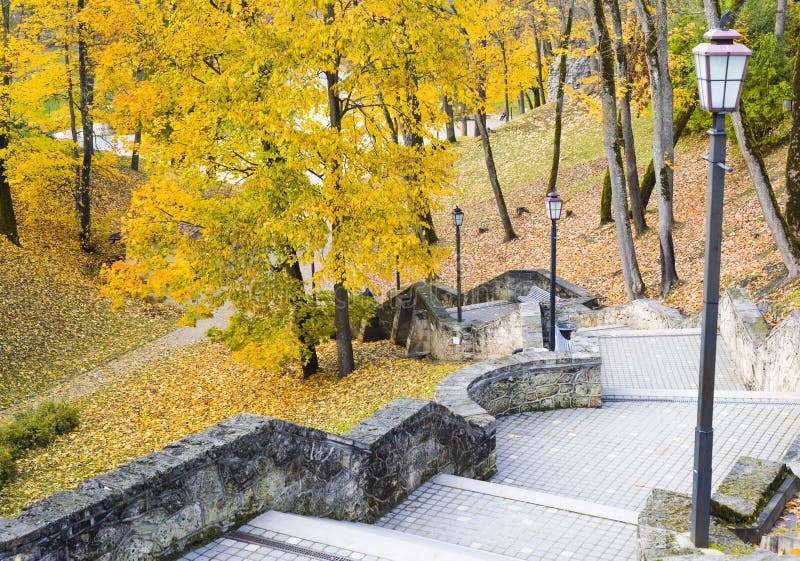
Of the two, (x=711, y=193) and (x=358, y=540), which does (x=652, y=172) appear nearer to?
(x=711, y=193)

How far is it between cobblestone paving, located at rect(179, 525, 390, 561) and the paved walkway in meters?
0.01

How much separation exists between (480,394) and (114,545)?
20.4 ft

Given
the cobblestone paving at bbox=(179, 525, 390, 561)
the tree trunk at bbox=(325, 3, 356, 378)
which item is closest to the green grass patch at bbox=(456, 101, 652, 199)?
the tree trunk at bbox=(325, 3, 356, 378)

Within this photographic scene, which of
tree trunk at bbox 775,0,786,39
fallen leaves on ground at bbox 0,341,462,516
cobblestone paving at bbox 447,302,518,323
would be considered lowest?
fallen leaves on ground at bbox 0,341,462,516

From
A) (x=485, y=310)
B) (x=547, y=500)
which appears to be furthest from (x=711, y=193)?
(x=485, y=310)

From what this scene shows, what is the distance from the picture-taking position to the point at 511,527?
7258 millimetres

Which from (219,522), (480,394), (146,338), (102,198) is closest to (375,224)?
(480,394)

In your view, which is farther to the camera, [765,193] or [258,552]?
[765,193]

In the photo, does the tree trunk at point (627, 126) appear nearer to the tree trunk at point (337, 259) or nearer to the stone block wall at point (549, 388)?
the tree trunk at point (337, 259)

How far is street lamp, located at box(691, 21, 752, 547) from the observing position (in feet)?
17.2

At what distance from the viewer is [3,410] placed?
17.9 m

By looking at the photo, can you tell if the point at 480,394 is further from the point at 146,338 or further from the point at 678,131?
the point at 678,131

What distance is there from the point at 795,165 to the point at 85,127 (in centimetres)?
2213

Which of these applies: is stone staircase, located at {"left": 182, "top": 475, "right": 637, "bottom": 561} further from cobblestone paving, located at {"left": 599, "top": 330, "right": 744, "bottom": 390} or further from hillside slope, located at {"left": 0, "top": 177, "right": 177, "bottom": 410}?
hillside slope, located at {"left": 0, "top": 177, "right": 177, "bottom": 410}
